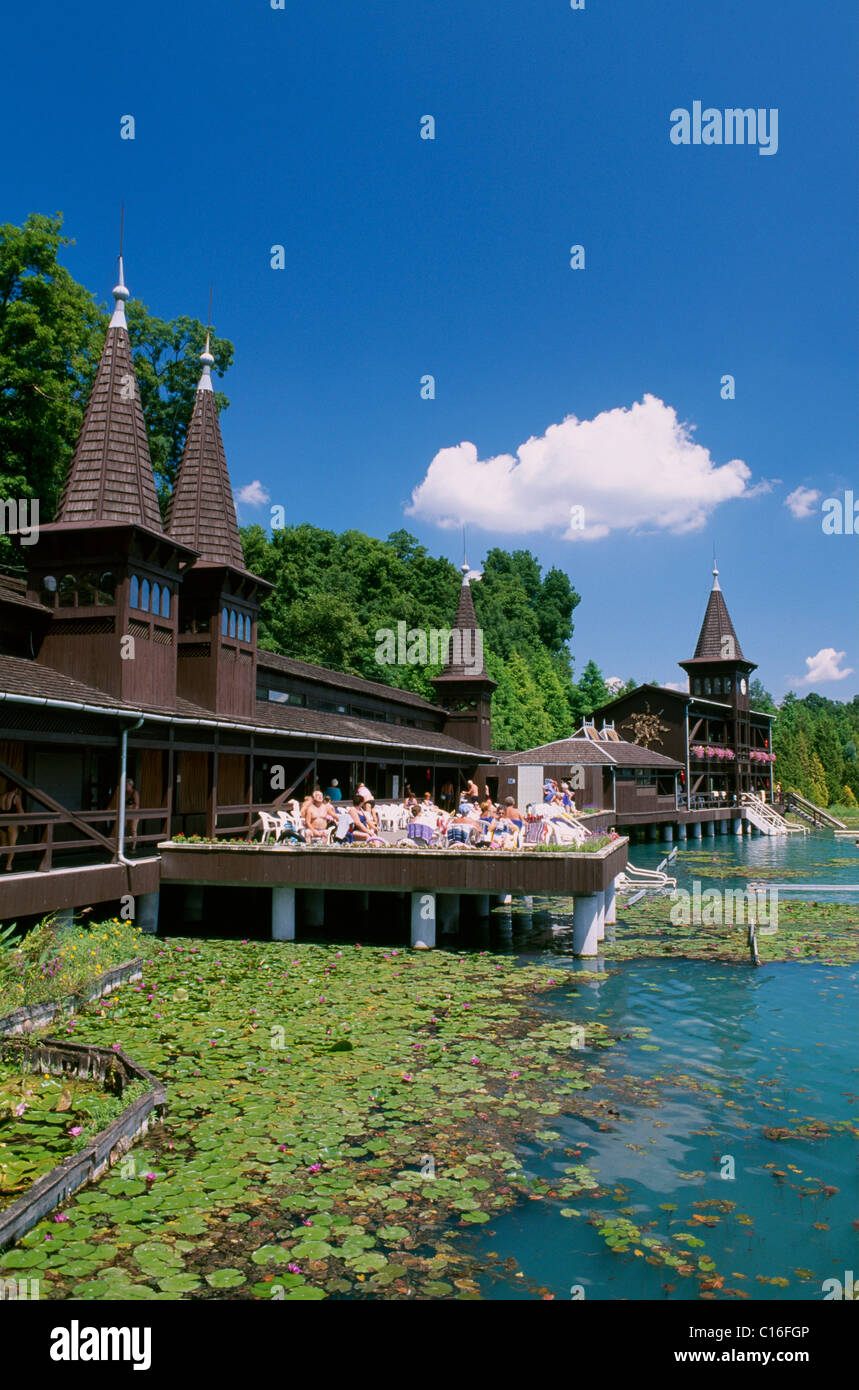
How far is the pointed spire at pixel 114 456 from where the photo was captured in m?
18.4

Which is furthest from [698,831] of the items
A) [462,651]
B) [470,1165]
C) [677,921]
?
[470,1165]

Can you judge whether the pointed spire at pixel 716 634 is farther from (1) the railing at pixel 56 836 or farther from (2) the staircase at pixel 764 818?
(1) the railing at pixel 56 836

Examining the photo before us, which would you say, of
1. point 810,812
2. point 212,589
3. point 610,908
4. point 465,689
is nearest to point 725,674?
point 810,812

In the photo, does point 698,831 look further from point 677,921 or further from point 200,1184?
point 200,1184

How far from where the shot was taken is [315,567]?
53312mm

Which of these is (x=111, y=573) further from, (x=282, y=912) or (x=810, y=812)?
(x=810, y=812)

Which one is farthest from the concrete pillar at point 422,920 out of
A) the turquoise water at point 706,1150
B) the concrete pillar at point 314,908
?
the turquoise water at point 706,1150

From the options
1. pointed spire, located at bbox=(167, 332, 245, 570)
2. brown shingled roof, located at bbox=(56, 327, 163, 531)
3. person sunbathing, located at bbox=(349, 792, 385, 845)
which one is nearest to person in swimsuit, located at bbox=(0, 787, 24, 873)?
brown shingled roof, located at bbox=(56, 327, 163, 531)

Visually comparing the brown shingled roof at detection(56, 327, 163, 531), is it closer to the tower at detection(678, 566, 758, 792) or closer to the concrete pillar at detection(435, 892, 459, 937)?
the concrete pillar at detection(435, 892, 459, 937)

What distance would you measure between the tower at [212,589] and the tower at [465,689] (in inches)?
807

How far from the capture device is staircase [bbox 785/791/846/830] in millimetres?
63656

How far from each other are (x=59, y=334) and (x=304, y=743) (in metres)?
17.9

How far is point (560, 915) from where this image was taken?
71.8ft

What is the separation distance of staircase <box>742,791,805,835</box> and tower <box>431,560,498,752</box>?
23279 millimetres
